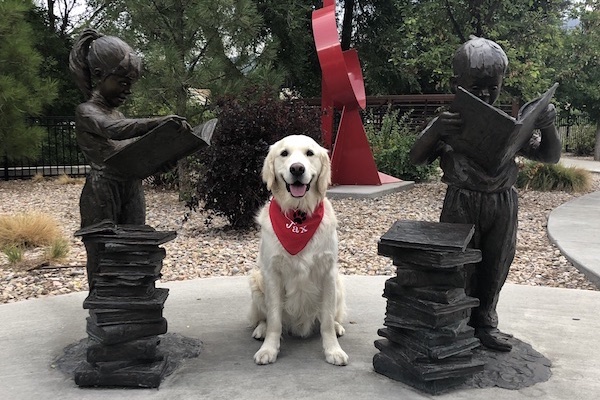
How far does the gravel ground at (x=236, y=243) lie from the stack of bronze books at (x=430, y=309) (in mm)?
2891

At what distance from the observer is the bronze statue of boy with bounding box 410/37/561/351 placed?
301cm

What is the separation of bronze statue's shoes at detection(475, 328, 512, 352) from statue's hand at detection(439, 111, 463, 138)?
1.30 meters

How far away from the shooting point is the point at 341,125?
11023 mm

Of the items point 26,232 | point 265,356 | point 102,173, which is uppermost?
point 102,173

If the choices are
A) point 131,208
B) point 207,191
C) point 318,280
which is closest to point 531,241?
point 207,191

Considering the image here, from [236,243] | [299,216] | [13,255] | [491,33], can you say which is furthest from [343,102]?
[299,216]

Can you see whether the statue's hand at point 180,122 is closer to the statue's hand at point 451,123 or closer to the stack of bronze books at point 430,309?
the stack of bronze books at point 430,309

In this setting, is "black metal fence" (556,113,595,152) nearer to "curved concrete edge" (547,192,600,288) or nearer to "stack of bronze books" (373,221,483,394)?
"curved concrete edge" (547,192,600,288)

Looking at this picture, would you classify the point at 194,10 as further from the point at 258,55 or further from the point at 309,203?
the point at 309,203

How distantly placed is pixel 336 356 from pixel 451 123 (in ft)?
5.16

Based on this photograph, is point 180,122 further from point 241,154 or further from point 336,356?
point 241,154

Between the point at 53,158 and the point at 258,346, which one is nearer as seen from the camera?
the point at 258,346

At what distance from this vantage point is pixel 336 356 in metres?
3.29

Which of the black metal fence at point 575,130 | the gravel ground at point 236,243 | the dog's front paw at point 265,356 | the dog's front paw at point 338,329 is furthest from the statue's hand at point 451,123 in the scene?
the black metal fence at point 575,130
